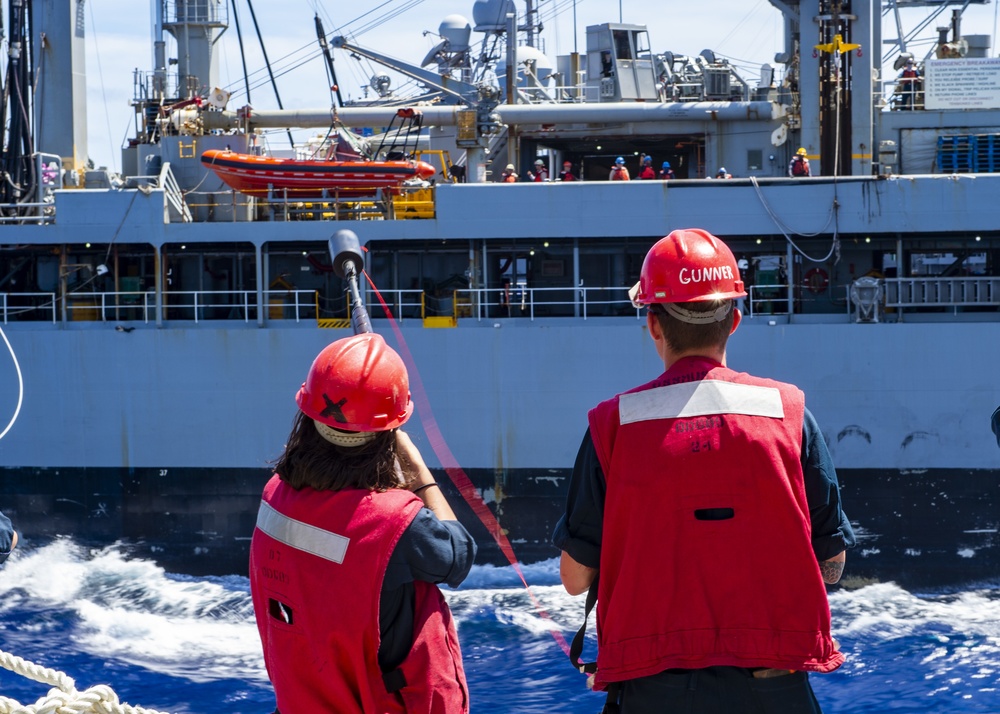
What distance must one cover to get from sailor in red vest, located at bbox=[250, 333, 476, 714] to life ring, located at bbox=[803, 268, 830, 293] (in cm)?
1282

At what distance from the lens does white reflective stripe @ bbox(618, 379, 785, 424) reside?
7.51ft

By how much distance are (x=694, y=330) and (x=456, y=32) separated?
21878 mm

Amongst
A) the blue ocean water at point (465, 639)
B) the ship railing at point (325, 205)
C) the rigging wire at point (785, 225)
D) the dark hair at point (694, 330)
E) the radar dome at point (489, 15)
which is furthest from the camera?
the radar dome at point (489, 15)

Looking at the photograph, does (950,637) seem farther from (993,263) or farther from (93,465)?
(93,465)

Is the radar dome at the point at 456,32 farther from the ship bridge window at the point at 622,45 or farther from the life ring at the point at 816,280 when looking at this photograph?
the life ring at the point at 816,280

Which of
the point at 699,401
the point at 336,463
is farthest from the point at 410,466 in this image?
the point at 699,401

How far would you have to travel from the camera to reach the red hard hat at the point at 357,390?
2.31 meters

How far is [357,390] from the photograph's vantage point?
7.58 ft

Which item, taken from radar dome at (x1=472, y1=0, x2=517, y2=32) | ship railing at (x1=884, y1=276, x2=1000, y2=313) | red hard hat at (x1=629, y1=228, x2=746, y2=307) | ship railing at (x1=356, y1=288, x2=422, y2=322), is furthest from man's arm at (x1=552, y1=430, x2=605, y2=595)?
radar dome at (x1=472, y1=0, x2=517, y2=32)

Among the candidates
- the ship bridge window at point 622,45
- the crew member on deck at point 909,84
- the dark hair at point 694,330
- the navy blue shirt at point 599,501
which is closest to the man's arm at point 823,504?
the navy blue shirt at point 599,501

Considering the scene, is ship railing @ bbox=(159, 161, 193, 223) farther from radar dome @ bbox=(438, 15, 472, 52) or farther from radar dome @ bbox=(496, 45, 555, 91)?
radar dome @ bbox=(438, 15, 472, 52)

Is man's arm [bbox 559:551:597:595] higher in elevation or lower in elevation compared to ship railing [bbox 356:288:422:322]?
lower

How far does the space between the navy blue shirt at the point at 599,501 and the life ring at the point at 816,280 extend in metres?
12.5

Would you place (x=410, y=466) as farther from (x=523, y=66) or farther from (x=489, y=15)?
(x=489, y=15)
